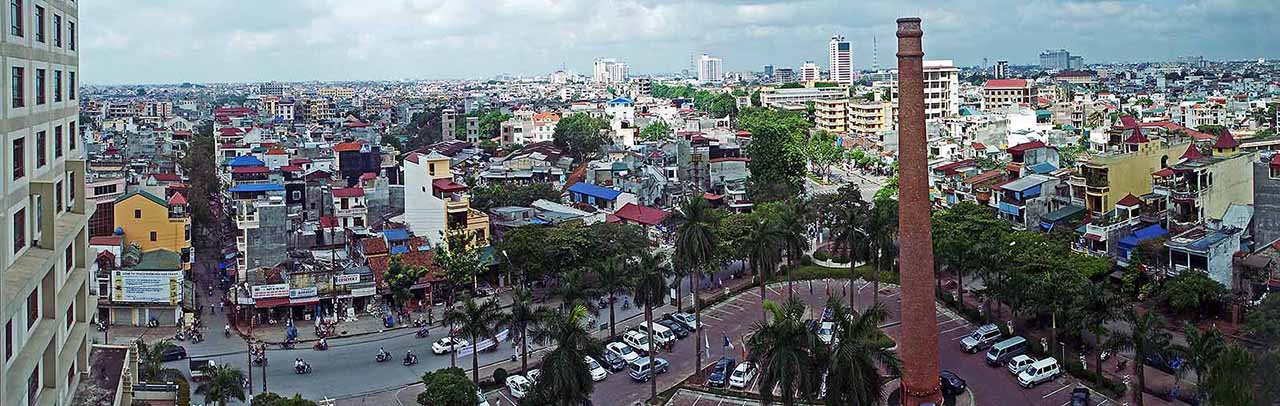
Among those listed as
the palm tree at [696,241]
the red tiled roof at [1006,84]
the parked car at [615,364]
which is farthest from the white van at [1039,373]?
the red tiled roof at [1006,84]

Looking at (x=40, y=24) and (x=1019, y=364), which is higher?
(x=40, y=24)

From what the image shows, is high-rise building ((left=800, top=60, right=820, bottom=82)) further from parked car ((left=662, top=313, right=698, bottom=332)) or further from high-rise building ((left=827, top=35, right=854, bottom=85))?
parked car ((left=662, top=313, right=698, bottom=332))

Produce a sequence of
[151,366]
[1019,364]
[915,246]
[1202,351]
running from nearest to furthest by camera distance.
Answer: [915,246]
[1202,351]
[151,366]
[1019,364]

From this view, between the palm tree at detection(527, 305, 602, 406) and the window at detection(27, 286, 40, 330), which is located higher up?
the window at detection(27, 286, 40, 330)

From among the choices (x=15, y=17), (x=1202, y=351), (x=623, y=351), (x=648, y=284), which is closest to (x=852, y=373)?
(x=1202, y=351)

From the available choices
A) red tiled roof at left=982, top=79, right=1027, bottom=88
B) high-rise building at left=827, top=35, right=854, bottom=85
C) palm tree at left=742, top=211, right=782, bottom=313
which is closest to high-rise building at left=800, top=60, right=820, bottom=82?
high-rise building at left=827, top=35, right=854, bottom=85

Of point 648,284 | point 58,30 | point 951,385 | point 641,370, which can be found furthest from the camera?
point 648,284

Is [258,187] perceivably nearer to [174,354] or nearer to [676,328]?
[174,354]
